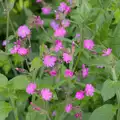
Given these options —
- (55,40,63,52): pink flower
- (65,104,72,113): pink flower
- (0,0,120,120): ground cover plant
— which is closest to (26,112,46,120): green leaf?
(0,0,120,120): ground cover plant

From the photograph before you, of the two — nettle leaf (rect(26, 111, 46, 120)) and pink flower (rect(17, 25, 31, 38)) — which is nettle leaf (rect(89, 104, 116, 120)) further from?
pink flower (rect(17, 25, 31, 38))

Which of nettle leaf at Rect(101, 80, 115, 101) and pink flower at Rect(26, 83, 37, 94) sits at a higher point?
nettle leaf at Rect(101, 80, 115, 101)

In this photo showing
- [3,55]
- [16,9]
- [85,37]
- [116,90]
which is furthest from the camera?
[16,9]

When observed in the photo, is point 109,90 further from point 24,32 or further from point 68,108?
point 24,32

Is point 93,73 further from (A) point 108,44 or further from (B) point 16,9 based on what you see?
(B) point 16,9

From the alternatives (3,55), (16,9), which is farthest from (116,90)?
(16,9)

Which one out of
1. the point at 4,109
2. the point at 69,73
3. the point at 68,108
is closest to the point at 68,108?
the point at 68,108

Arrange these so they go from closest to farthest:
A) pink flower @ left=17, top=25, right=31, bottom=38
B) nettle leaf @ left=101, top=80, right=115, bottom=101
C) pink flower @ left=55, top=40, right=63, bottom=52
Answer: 1. nettle leaf @ left=101, top=80, right=115, bottom=101
2. pink flower @ left=55, top=40, right=63, bottom=52
3. pink flower @ left=17, top=25, right=31, bottom=38

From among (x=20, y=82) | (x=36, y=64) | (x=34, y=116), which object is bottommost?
(x=34, y=116)

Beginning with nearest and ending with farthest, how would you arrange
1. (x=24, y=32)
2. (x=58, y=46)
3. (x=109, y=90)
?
1. (x=109, y=90)
2. (x=58, y=46)
3. (x=24, y=32)

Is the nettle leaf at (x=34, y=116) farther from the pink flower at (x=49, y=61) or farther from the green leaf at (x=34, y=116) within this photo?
the pink flower at (x=49, y=61)

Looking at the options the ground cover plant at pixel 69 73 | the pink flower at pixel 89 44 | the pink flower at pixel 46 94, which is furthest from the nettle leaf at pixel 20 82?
the pink flower at pixel 89 44
